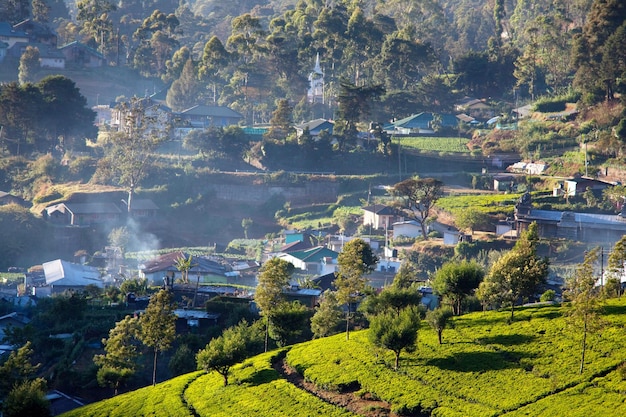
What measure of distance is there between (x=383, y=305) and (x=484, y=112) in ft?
154

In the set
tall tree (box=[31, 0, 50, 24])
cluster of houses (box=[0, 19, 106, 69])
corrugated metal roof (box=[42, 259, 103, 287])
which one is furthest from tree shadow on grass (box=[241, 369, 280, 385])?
tall tree (box=[31, 0, 50, 24])

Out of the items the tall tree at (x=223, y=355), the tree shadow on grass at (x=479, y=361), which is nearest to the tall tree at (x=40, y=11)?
the tall tree at (x=223, y=355)

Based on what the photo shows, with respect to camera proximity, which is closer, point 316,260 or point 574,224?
point 574,224

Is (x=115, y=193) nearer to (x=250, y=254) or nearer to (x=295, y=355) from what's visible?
(x=250, y=254)

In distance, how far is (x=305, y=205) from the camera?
70000mm

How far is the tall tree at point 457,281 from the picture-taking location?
1517 inches

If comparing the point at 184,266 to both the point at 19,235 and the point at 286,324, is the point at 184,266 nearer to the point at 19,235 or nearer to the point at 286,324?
the point at 19,235

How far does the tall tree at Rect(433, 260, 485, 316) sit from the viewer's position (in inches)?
1517

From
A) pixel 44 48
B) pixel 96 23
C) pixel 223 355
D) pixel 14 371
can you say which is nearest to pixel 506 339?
pixel 223 355

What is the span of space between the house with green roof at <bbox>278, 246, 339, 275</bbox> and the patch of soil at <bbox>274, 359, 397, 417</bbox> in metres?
21.7

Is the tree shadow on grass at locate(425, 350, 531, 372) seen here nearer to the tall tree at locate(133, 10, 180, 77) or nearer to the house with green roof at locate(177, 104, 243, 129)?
the house with green roof at locate(177, 104, 243, 129)

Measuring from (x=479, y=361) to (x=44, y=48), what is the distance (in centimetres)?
6727

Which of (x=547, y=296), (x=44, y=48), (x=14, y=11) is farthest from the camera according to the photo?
(x=14, y=11)

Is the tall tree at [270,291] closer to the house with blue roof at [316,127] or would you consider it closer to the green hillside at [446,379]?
the green hillside at [446,379]
